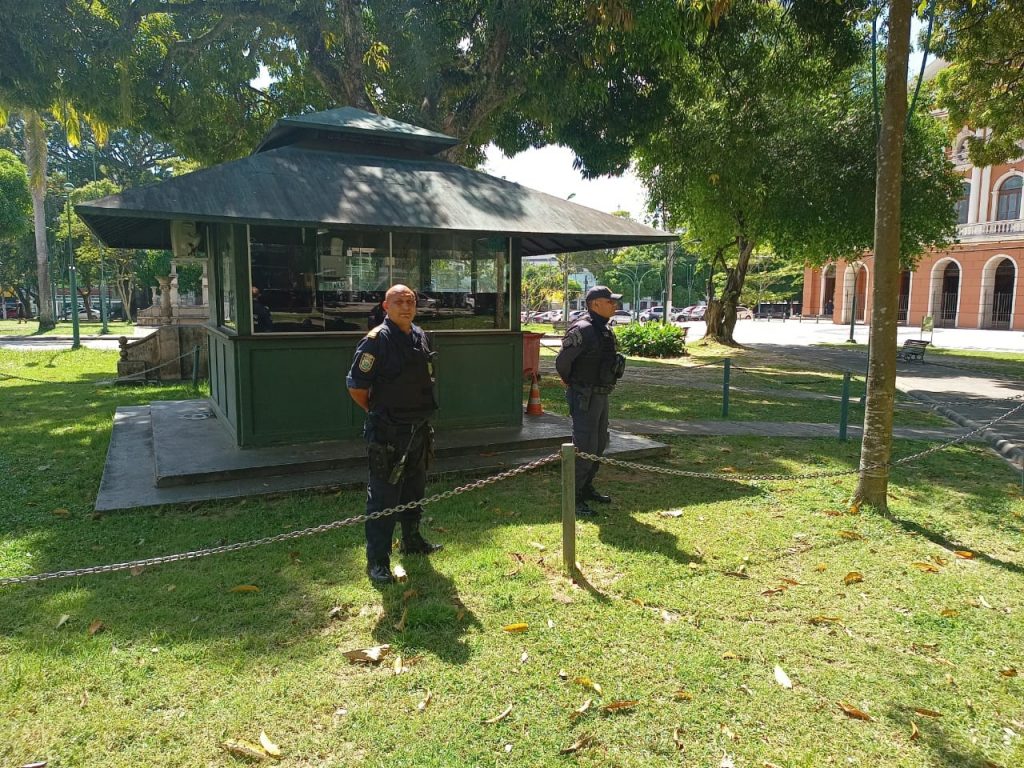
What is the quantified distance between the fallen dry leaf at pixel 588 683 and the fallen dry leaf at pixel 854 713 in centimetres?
116

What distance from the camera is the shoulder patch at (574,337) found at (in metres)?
5.96

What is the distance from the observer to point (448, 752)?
2967mm

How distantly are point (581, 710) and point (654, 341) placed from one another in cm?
2122

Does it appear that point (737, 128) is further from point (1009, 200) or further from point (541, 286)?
point (541, 286)

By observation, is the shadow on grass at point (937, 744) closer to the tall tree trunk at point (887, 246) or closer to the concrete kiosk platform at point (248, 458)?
the tall tree trunk at point (887, 246)

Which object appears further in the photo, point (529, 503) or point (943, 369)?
point (943, 369)

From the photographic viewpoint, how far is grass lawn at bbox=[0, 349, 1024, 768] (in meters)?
3.05

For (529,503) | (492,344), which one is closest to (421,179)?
(492,344)

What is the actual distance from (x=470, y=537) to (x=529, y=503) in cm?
103

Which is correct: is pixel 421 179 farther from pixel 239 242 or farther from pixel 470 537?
pixel 470 537

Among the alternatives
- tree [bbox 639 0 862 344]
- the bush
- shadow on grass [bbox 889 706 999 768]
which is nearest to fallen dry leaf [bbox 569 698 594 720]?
shadow on grass [bbox 889 706 999 768]

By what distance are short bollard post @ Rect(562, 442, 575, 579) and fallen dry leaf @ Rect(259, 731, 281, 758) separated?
2.25m

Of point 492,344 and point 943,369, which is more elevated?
point 492,344

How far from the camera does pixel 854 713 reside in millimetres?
3246
